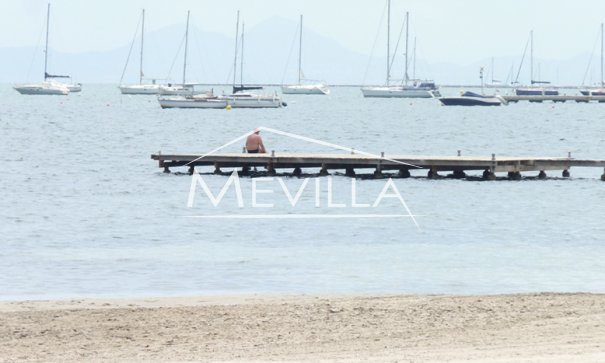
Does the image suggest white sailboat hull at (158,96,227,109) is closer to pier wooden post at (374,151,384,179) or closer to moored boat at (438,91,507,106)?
moored boat at (438,91,507,106)

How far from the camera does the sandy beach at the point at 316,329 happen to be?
1385 centimetres

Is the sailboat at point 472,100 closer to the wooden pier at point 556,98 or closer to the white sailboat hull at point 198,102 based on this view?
the wooden pier at point 556,98

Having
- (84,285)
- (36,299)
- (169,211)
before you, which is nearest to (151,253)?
(84,285)

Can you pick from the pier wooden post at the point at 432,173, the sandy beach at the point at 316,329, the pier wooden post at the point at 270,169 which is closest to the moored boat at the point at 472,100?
the pier wooden post at the point at 432,173

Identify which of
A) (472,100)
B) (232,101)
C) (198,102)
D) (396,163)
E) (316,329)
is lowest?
(316,329)

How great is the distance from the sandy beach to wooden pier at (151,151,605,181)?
25.9 m

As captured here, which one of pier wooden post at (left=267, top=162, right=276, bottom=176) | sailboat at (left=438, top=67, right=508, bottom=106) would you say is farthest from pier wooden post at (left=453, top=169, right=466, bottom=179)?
sailboat at (left=438, top=67, right=508, bottom=106)

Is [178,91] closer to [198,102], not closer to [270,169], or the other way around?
[198,102]

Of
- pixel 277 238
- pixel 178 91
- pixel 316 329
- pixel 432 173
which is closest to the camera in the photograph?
pixel 316 329

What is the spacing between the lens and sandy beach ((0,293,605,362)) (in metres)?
13.9

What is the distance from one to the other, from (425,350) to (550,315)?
10.3 feet

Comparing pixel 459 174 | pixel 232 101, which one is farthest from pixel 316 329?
pixel 232 101

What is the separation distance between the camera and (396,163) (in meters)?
46.3

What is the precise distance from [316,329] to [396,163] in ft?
101
